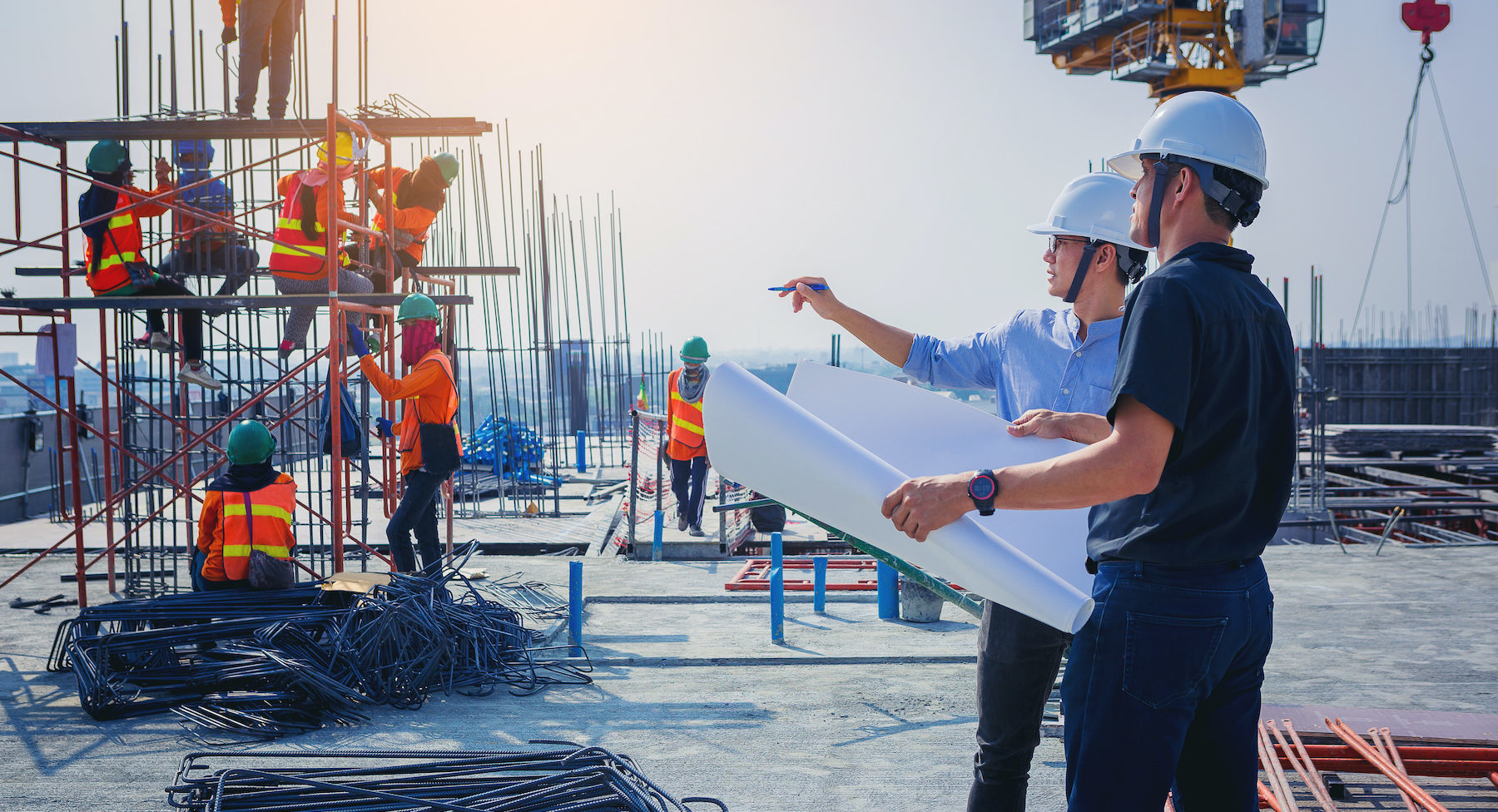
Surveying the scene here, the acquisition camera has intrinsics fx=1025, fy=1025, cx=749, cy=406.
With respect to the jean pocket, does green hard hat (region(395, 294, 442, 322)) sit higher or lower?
higher

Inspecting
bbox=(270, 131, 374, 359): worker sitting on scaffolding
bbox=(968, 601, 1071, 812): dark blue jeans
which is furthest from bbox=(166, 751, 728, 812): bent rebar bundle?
bbox=(270, 131, 374, 359): worker sitting on scaffolding

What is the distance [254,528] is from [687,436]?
470cm

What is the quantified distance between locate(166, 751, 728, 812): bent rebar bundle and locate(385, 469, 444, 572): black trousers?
3.31m

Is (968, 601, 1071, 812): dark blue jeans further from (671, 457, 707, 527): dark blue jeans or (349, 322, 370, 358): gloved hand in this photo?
(671, 457, 707, 527): dark blue jeans

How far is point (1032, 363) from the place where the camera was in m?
2.91

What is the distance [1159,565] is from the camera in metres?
1.88

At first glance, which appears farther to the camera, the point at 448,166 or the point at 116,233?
the point at 448,166

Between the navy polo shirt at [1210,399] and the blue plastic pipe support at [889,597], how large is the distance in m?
5.16

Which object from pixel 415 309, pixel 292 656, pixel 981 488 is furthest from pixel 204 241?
A: pixel 981 488

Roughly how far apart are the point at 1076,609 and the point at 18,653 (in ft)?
21.7

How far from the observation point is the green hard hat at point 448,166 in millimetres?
7988

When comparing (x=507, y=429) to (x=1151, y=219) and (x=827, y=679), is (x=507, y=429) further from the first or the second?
(x=1151, y=219)

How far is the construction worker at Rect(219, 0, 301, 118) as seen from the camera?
7.44 metres

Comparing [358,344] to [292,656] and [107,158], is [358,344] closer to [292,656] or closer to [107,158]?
[292,656]
